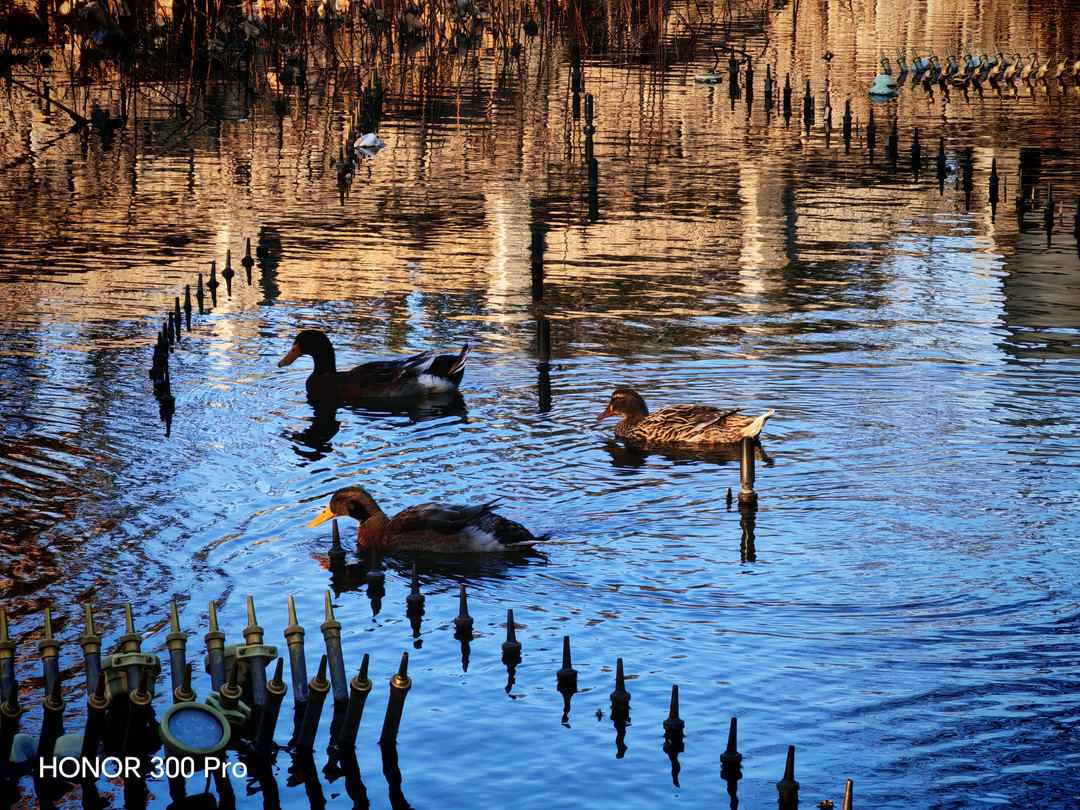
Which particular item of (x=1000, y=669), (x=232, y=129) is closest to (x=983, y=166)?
(x=232, y=129)

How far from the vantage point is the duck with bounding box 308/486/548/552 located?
32.7 feet

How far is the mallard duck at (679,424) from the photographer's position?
12078mm

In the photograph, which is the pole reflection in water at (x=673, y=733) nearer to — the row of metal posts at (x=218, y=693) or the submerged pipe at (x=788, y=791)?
the row of metal posts at (x=218, y=693)

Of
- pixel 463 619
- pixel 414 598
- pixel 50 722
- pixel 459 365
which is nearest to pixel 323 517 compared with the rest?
pixel 414 598

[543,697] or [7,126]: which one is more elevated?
[7,126]

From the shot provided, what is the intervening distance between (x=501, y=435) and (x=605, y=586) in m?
3.61

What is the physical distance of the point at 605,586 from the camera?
9391 mm

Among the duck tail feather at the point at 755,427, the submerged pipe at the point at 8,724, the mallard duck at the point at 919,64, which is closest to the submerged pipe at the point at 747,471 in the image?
the duck tail feather at the point at 755,427

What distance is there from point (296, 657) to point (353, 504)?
3.20 m

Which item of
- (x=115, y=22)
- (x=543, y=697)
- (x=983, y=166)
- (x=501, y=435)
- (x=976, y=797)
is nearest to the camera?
(x=976, y=797)

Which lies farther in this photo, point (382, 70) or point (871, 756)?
point (382, 70)

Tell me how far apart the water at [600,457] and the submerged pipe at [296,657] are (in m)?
0.29

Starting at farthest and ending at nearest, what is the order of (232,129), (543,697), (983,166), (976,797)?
(232,129) → (983,166) → (543,697) → (976,797)

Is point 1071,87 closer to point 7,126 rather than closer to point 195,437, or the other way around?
point 7,126
